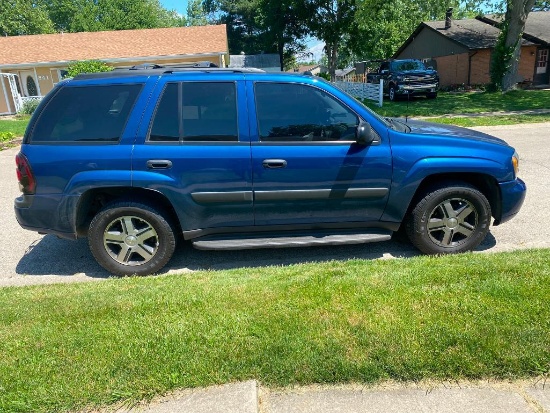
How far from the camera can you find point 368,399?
2305 mm

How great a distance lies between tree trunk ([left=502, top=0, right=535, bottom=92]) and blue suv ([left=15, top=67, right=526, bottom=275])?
2025 cm

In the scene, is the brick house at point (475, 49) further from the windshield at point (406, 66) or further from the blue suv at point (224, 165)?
the blue suv at point (224, 165)

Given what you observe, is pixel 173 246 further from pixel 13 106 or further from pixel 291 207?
pixel 13 106

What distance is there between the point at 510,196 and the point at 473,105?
15.5m

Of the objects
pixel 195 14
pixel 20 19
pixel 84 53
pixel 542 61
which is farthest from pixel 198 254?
pixel 195 14

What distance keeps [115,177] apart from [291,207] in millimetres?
1708

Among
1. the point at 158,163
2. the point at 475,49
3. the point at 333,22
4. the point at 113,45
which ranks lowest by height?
the point at 158,163

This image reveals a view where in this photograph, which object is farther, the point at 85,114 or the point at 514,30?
the point at 514,30

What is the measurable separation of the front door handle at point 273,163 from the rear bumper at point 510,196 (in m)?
2.25

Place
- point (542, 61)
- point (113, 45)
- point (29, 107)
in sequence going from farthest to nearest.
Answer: point (113, 45)
point (542, 61)
point (29, 107)

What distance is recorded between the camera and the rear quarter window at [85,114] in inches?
155

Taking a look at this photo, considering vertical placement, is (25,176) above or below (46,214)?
above

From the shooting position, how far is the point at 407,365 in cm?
247

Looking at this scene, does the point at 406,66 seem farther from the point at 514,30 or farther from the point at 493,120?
the point at 493,120
